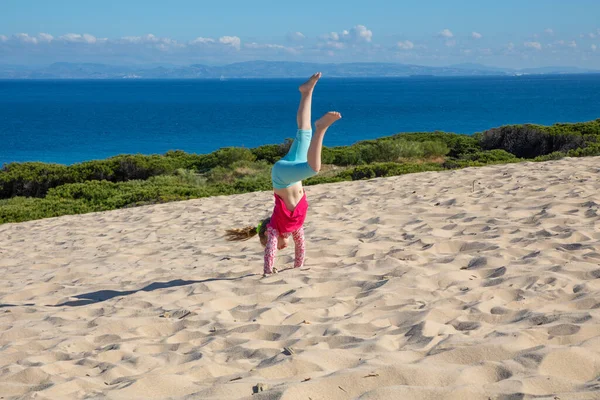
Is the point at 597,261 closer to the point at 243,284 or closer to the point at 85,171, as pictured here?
the point at 243,284

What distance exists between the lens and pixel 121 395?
11.4 feet

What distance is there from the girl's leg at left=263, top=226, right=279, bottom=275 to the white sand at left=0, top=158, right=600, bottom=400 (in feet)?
0.53

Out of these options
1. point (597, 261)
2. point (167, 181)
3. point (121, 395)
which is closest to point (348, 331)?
point (121, 395)

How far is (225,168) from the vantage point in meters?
21.0

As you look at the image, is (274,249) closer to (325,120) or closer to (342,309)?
(342,309)

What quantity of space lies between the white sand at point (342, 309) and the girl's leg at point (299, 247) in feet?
0.52

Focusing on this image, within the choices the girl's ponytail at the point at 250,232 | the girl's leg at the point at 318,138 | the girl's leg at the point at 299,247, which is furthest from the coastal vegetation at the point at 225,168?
the girl's leg at the point at 318,138

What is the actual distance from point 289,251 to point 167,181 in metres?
11.4

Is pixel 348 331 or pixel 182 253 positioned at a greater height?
pixel 348 331

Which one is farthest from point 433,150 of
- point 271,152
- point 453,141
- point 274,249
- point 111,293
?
point 111,293

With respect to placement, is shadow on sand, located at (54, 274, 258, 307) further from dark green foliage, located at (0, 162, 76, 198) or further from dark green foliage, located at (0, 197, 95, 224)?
dark green foliage, located at (0, 162, 76, 198)

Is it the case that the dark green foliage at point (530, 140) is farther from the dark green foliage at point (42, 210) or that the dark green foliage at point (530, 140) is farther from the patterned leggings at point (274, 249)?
the patterned leggings at point (274, 249)

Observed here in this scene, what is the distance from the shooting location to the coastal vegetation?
14.9 m

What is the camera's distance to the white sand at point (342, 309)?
10.9 ft
